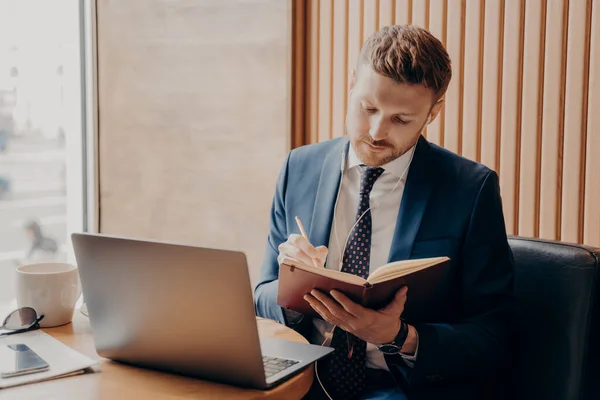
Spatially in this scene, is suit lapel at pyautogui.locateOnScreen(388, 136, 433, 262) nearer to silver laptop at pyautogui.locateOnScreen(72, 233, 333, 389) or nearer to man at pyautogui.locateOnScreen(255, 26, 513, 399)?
man at pyautogui.locateOnScreen(255, 26, 513, 399)

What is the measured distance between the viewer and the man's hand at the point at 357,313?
1.42m

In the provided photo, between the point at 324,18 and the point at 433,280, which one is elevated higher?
the point at 324,18

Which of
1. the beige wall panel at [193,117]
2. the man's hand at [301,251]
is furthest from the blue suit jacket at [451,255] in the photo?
the beige wall panel at [193,117]

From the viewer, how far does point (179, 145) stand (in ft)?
10.6

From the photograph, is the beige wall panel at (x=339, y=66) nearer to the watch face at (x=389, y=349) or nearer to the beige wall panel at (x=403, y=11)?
the beige wall panel at (x=403, y=11)

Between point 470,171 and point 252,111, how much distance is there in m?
1.38

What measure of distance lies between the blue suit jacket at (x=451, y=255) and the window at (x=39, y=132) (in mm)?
1916

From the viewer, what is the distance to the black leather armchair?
60.8 inches

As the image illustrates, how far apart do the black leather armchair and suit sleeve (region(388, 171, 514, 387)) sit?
44mm

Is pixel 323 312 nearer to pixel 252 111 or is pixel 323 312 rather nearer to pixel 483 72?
pixel 483 72

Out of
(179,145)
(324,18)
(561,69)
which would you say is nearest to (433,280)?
(561,69)

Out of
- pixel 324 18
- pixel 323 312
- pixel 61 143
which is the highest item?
pixel 324 18

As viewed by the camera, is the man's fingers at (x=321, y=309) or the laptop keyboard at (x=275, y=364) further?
the man's fingers at (x=321, y=309)

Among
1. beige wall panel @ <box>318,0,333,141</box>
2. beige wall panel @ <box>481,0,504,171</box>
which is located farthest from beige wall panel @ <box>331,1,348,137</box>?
beige wall panel @ <box>481,0,504,171</box>
